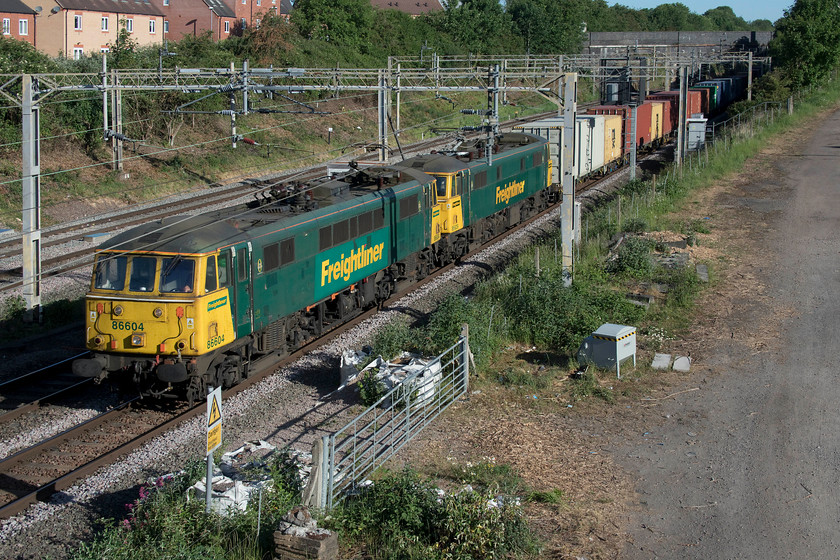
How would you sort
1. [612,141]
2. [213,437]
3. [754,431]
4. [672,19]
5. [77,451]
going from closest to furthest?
[213,437] < [77,451] < [754,431] < [612,141] < [672,19]

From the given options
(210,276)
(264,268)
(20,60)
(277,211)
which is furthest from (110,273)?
(20,60)

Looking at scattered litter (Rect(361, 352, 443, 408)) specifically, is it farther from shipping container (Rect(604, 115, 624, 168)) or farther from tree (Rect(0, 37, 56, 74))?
tree (Rect(0, 37, 56, 74))

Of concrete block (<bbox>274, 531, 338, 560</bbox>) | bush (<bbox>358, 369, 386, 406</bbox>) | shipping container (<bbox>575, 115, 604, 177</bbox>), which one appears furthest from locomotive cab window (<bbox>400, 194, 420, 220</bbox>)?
shipping container (<bbox>575, 115, 604, 177</bbox>)

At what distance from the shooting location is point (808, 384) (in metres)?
15.2

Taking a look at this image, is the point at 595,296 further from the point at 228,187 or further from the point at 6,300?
the point at 228,187

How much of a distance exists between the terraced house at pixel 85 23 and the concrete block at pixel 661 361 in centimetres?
4628

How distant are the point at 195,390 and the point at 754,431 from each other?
8763 mm

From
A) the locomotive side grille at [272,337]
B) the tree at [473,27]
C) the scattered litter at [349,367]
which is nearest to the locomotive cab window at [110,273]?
the locomotive side grille at [272,337]

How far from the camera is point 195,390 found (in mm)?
14516

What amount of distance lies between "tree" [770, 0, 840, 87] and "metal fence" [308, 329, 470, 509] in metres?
50.4

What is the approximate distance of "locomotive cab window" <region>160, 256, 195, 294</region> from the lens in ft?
44.8

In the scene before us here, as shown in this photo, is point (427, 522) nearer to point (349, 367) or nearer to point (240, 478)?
point (240, 478)

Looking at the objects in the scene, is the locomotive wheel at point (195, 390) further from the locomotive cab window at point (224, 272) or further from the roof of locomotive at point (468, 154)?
the roof of locomotive at point (468, 154)

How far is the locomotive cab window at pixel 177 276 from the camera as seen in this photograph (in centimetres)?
1365
